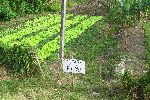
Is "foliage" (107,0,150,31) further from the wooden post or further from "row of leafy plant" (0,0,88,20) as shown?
the wooden post

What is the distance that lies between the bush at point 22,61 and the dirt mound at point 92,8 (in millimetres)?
A: 12225

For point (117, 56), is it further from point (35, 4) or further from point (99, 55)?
point (35, 4)

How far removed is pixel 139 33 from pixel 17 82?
8.36m

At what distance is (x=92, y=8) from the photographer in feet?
88.4

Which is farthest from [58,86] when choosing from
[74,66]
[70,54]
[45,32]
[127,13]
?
[127,13]

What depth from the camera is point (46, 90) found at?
12.9 metres

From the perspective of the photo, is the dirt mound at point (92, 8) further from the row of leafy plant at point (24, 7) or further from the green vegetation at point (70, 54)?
the green vegetation at point (70, 54)

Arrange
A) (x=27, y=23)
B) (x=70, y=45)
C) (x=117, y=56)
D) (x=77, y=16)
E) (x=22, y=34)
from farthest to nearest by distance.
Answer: (x=77, y=16), (x=27, y=23), (x=22, y=34), (x=70, y=45), (x=117, y=56)

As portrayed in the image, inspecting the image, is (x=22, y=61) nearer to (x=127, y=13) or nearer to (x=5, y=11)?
(x=127, y=13)

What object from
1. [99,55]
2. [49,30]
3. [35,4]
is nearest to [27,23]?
[49,30]

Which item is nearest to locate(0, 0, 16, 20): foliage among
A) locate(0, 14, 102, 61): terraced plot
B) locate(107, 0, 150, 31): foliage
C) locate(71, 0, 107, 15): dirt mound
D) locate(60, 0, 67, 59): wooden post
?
locate(0, 14, 102, 61): terraced plot

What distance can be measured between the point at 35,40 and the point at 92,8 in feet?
30.3

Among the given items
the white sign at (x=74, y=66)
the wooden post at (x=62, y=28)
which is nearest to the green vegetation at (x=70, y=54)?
the wooden post at (x=62, y=28)

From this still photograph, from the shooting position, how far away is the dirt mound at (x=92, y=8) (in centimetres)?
2618
